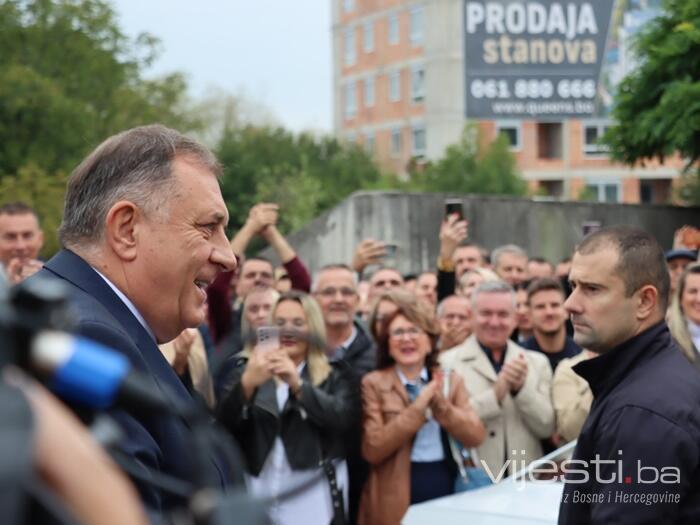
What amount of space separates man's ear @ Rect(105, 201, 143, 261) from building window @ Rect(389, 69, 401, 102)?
63.2 metres

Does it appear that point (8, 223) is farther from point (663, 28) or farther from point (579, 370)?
point (663, 28)

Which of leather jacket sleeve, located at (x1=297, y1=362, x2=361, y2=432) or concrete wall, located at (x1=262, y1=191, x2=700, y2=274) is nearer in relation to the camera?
leather jacket sleeve, located at (x1=297, y1=362, x2=361, y2=432)

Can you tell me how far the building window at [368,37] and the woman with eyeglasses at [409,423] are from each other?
63.0 metres

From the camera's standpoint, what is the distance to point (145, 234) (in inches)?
108

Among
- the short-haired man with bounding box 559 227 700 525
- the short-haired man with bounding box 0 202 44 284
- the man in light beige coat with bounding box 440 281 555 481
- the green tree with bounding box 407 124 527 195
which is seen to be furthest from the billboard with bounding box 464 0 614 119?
the short-haired man with bounding box 559 227 700 525

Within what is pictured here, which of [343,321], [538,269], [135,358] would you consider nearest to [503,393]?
[343,321]

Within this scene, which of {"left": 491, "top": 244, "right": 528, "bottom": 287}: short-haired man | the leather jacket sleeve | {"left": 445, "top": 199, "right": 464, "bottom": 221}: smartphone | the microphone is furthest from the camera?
{"left": 491, "top": 244, "right": 528, "bottom": 287}: short-haired man

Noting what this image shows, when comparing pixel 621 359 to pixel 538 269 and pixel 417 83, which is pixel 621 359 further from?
pixel 417 83

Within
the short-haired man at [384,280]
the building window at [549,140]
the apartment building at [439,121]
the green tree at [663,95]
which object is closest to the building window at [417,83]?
the apartment building at [439,121]

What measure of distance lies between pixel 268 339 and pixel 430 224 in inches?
545

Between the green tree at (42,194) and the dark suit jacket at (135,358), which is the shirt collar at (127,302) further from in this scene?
the green tree at (42,194)

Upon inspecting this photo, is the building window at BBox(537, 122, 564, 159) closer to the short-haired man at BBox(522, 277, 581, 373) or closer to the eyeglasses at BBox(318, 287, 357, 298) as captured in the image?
the short-haired man at BBox(522, 277, 581, 373)

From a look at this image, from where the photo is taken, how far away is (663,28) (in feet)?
60.6

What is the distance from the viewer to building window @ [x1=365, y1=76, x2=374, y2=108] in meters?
68.3
